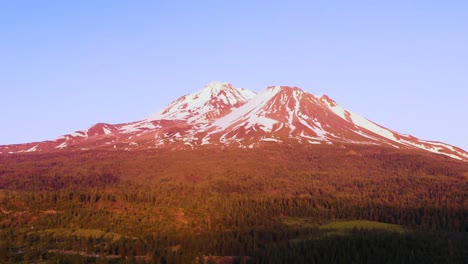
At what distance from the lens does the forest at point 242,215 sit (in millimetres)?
93625

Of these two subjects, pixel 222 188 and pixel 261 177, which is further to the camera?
pixel 261 177

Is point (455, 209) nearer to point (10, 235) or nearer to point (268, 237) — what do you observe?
point (268, 237)

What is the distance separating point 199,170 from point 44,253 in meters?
107

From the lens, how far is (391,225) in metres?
121

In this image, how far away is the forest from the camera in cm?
9362

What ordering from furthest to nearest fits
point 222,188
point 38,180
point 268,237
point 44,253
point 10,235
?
point 38,180 < point 222,188 < point 268,237 < point 10,235 < point 44,253

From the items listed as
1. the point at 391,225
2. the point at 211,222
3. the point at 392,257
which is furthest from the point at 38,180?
the point at 392,257

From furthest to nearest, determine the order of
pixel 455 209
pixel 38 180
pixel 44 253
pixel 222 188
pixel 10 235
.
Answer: pixel 38 180 < pixel 222 188 < pixel 455 209 < pixel 10 235 < pixel 44 253

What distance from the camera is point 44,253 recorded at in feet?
289

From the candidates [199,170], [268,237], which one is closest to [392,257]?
[268,237]

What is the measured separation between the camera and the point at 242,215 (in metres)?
130

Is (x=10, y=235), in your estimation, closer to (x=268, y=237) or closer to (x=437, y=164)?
(x=268, y=237)

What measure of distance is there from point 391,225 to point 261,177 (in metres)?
68.7

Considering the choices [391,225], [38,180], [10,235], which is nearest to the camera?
[10,235]
